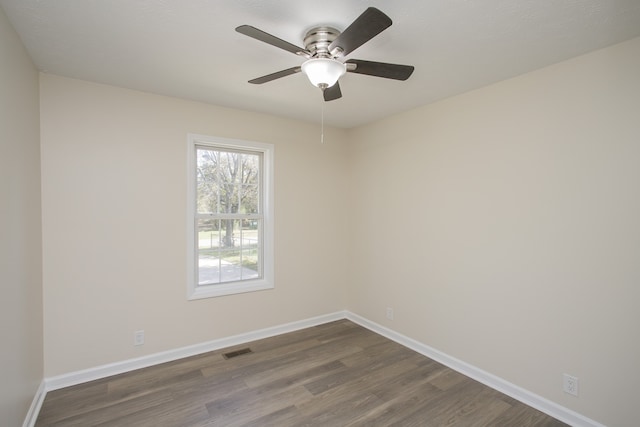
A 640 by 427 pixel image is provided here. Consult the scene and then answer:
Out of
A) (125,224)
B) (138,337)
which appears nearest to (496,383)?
(138,337)

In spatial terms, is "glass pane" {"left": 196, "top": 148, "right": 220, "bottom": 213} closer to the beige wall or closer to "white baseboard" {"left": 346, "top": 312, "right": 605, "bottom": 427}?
the beige wall

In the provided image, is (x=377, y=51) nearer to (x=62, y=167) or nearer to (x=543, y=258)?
(x=543, y=258)

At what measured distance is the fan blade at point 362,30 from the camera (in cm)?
129

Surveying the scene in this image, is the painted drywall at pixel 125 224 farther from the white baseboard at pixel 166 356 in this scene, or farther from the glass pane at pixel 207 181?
the glass pane at pixel 207 181

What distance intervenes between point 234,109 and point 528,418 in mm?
3684

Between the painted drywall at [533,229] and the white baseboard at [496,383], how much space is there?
0.04m

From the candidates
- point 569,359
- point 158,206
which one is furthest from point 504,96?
point 158,206

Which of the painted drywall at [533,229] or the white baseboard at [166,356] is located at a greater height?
the painted drywall at [533,229]

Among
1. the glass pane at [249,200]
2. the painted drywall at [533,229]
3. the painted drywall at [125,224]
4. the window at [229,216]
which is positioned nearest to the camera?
the painted drywall at [533,229]

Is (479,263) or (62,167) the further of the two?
(479,263)

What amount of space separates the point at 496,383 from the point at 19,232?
3.62 m

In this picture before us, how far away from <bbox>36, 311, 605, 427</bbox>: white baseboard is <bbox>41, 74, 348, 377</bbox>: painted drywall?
0.07 metres

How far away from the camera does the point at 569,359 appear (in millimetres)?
2156

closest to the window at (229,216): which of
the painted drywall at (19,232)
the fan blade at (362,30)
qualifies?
the painted drywall at (19,232)
